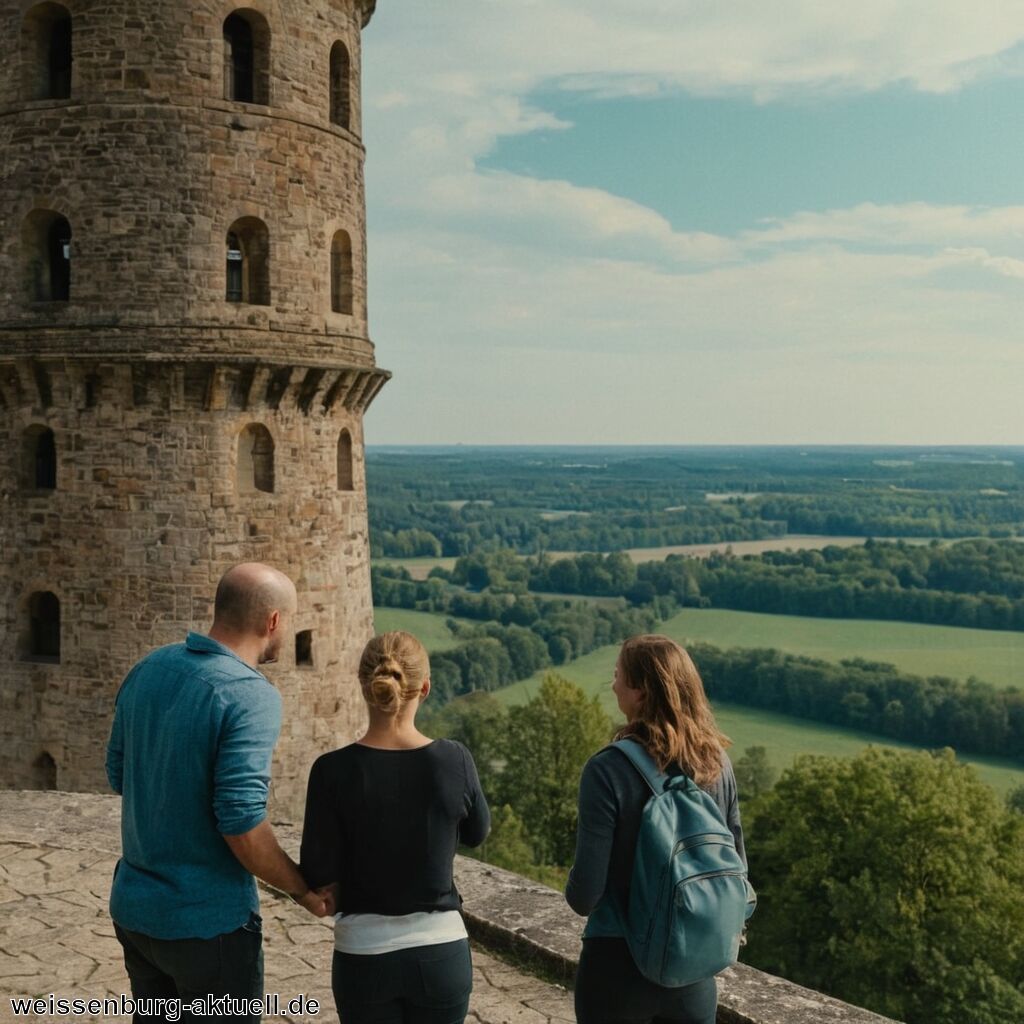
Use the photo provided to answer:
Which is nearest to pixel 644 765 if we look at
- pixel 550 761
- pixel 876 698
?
pixel 550 761

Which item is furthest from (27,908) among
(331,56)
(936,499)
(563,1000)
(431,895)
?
(936,499)

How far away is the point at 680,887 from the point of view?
12.9 feet

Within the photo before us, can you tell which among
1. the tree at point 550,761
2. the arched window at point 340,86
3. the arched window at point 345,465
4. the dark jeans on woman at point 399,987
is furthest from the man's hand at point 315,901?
the tree at point 550,761

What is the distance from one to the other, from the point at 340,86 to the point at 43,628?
26.7 feet

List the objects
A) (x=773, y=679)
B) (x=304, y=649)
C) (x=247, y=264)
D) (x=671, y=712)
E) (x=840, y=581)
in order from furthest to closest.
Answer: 1. (x=840, y=581)
2. (x=773, y=679)
3. (x=304, y=649)
4. (x=247, y=264)
5. (x=671, y=712)

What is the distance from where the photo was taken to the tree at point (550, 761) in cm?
3419

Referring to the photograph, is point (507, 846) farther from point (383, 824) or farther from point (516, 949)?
point (383, 824)

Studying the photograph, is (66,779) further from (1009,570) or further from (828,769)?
(1009,570)

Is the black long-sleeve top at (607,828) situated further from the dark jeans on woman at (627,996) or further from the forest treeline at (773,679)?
the forest treeline at (773,679)

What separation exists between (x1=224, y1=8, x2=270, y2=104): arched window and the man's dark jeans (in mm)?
12753

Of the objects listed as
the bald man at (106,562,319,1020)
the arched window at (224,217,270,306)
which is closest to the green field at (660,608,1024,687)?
the arched window at (224,217,270,306)

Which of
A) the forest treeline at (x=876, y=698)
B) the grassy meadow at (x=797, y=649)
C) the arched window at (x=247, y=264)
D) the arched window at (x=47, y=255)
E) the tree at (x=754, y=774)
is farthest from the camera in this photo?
the grassy meadow at (x=797, y=649)

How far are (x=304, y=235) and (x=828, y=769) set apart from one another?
17.6 metres

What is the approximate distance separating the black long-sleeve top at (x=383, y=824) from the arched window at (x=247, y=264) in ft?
38.6
